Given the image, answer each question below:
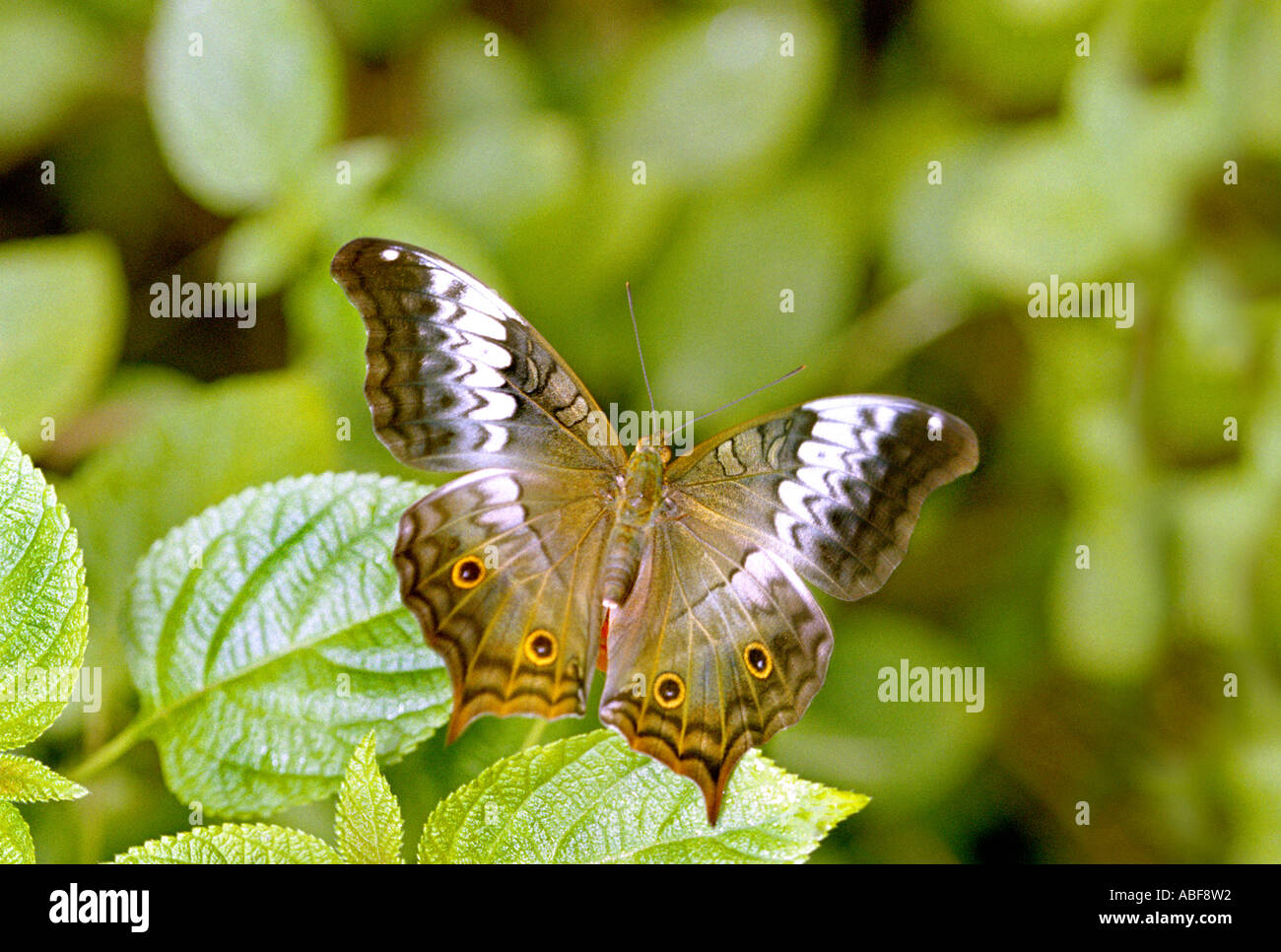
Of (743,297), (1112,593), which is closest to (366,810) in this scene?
(743,297)

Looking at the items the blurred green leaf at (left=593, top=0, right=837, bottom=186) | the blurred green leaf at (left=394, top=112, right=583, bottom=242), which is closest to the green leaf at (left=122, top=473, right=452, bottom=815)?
the blurred green leaf at (left=394, top=112, right=583, bottom=242)

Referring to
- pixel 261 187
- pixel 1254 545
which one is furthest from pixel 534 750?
pixel 1254 545

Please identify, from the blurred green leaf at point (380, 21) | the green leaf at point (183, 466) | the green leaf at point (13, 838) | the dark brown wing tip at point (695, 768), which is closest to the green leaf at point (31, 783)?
the green leaf at point (13, 838)

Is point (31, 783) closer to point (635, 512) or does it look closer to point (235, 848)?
point (235, 848)

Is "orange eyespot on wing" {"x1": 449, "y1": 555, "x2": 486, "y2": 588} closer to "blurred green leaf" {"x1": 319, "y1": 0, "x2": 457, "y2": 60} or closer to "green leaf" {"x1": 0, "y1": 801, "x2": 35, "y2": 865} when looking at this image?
"green leaf" {"x1": 0, "y1": 801, "x2": 35, "y2": 865}

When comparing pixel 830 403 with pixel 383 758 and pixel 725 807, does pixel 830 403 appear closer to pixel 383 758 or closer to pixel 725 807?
pixel 725 807

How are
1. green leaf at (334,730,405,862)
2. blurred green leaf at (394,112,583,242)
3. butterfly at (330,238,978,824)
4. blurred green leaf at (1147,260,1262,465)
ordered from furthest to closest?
blurred green leaf at (1147,260,1262,465)
blurred green leaf at (394,112,583,242)
butterfly at (330,238,978,824)
green leaf at (334,730,405,862)
